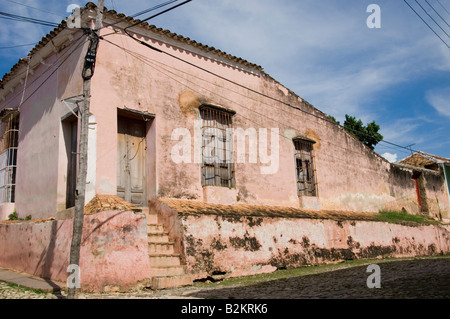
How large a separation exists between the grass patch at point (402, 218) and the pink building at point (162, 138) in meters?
1.51

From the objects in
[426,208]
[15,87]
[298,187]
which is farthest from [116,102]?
[426,208]

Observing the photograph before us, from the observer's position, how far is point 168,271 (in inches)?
298

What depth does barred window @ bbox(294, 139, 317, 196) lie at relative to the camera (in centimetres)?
1286

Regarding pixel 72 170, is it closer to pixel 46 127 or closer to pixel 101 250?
pixel 46 127

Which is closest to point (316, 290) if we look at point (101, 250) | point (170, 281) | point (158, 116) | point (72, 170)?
point (170, 281)

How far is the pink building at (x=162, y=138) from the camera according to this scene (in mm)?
8508

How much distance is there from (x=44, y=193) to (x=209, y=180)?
3.91 metres

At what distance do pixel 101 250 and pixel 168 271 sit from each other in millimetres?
1432

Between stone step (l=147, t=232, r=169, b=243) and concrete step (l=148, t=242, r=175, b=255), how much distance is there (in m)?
0.12

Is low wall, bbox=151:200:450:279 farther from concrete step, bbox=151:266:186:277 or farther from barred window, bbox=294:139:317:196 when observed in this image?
barred window, bbox=294:139:317:196

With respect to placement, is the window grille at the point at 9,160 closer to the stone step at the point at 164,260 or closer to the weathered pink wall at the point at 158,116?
the weathered pink wall at the point at 158,116

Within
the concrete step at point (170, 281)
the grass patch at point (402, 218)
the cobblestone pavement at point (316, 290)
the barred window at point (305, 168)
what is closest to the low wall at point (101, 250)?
the concrete step at point (170, 281)

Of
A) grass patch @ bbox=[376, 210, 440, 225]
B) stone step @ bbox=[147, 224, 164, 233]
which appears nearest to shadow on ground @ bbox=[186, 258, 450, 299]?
stone step @ bbox=[147, 224, 164, 233]

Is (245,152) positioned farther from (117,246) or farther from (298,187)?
(117,246)
